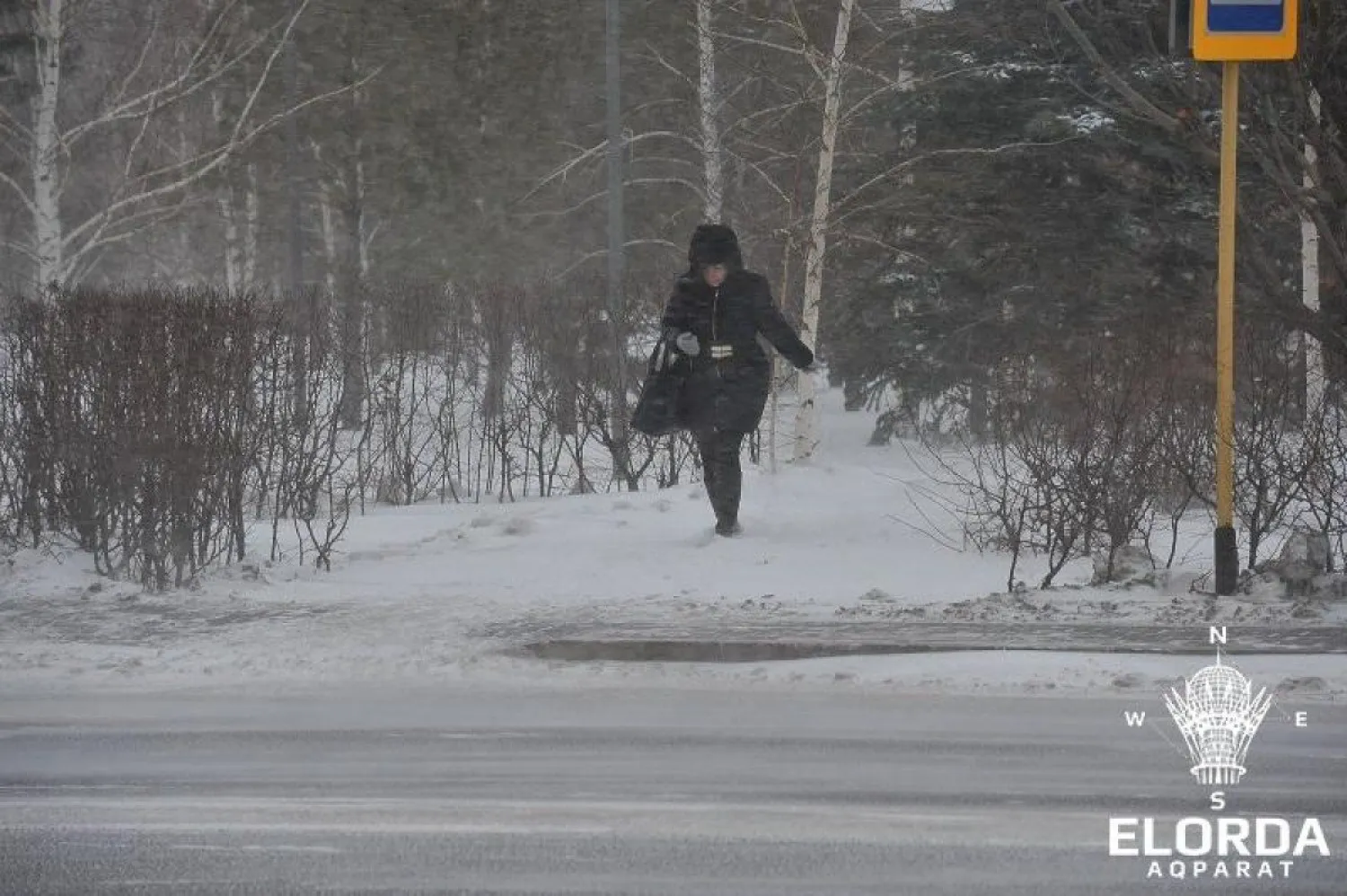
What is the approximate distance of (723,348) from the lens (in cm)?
1089

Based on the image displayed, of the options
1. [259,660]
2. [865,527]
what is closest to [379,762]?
[259,660]

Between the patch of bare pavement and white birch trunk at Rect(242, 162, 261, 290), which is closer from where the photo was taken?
the patch of bare pavement

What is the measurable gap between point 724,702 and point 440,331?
38.5 ft

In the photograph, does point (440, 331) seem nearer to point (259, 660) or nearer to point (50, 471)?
point (50, 471)

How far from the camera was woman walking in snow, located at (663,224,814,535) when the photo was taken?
10859 millimetres

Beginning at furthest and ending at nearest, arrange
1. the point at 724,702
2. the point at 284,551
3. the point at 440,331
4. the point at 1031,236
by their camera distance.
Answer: the point at 1031,236, the point at 440,331, the point at 284,551, the point at 724,702

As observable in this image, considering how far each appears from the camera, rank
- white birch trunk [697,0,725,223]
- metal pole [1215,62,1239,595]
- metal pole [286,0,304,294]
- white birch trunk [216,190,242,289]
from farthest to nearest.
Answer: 1. white birch trunk [216,190,242,289]
2. metal pole [286,0,304,294]
3. white birch trunk [697,0,725,223]
4. metal pole [1215,62,1239,595]

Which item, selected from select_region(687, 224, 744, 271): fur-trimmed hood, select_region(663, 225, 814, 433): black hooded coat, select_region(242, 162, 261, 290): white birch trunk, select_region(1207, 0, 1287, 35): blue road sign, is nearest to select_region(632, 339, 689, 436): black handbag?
select_region(663, 225, 814, 433): black hooded coat

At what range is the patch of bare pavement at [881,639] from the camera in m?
7.71

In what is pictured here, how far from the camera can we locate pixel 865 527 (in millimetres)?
11539

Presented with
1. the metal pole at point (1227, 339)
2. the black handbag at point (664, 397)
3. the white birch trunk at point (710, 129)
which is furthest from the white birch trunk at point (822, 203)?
the metal pole at point (1227, 339)

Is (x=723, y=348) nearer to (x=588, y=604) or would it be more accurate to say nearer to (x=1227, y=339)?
(x=588, y=604)

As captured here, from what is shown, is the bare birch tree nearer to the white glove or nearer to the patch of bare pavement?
the white glove

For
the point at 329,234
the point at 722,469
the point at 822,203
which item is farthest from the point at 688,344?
the point at 329,234
